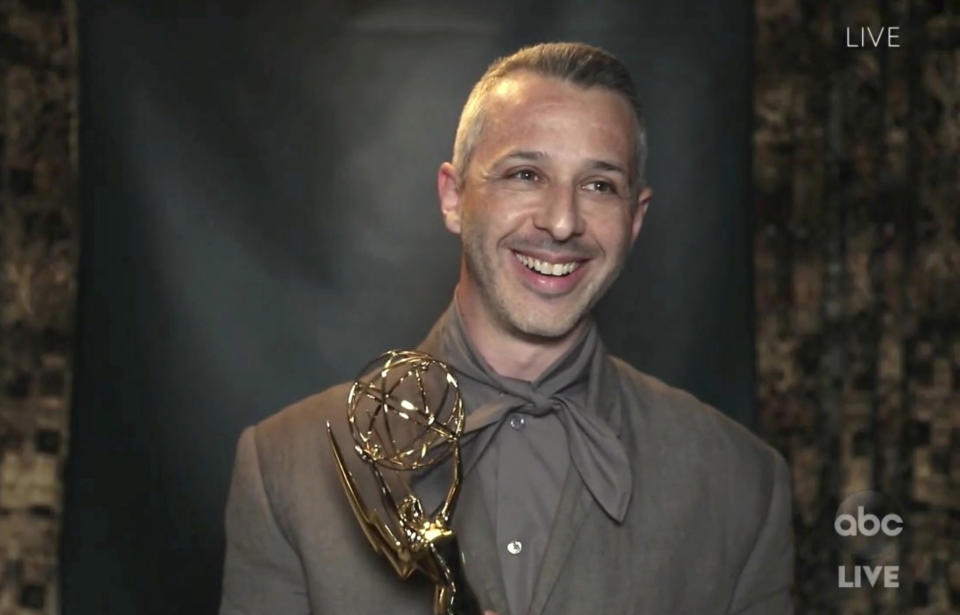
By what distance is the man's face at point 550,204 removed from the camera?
2.04 m

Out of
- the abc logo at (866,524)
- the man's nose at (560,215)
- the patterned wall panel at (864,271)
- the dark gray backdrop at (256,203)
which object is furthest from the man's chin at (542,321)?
the abc logo at (866,524)

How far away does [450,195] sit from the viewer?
217cm

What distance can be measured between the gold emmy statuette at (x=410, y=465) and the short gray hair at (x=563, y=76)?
1.06 feet

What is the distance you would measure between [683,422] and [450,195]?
0.45 m

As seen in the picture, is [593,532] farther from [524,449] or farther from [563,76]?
[563,76]

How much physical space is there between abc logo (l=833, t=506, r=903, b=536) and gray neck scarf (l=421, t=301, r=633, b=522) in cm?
56

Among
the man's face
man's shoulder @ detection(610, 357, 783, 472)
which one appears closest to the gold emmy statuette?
the man's face

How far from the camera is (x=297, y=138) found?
2.42 m

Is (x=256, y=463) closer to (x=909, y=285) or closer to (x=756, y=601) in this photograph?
(x=756, y=601)

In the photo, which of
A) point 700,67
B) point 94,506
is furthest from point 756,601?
point 94,506

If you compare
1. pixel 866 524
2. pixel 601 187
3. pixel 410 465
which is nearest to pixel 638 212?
pixel 601 187

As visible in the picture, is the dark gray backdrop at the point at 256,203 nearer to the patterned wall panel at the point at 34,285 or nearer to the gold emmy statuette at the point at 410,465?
the patterned wall panel at the point at 34,285

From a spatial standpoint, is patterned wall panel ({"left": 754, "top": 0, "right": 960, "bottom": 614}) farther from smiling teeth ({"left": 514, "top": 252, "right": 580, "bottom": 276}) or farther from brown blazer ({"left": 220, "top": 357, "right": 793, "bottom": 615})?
smiling teeth ({"left": 514, "top": 252, "right": 580, "bottom": 276})

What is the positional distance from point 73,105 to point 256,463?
2.03 feet
